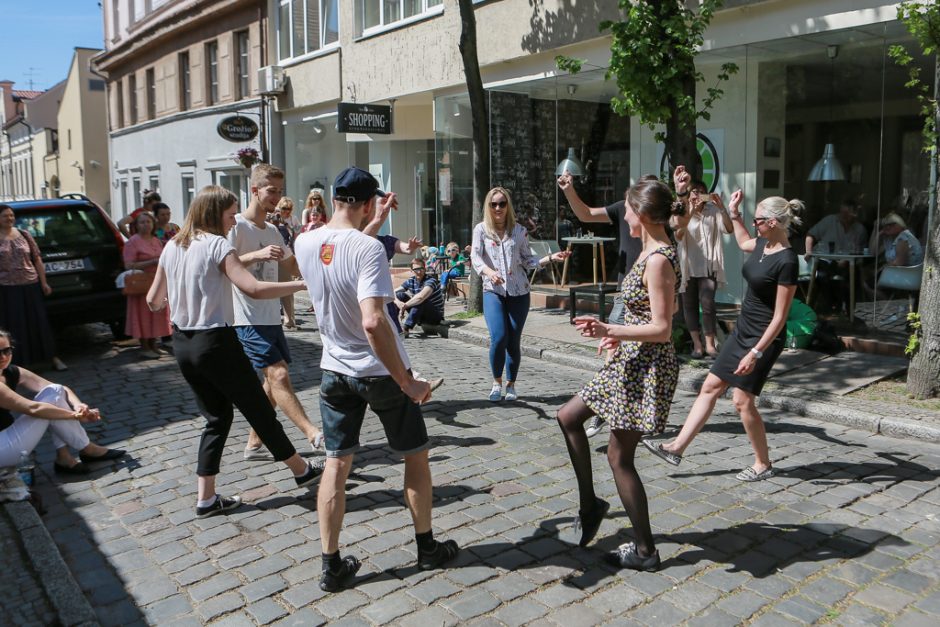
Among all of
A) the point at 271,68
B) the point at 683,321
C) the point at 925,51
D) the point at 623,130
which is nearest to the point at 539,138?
the point at 623,130

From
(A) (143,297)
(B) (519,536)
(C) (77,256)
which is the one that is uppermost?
(C) (77,256)

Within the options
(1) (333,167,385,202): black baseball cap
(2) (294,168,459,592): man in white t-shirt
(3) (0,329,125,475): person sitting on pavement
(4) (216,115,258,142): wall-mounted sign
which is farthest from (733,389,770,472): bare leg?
(4) (216,115,258,142): wall-mounted sign

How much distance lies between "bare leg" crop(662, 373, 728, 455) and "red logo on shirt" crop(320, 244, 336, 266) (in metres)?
2.62

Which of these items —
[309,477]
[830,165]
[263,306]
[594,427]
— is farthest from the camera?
[830,165]

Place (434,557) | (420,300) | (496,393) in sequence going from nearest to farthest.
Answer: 1. (434,557)
2. (496,393)
3. (420,300)

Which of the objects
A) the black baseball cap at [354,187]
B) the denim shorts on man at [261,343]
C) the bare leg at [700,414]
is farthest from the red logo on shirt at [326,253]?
the bare leg at [700,414]

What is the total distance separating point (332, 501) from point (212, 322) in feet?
4.88

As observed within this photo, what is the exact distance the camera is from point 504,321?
7484 millimetres

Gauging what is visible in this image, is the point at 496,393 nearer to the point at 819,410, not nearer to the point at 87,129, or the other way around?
the point at 819,410

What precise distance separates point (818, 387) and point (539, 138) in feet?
25.7

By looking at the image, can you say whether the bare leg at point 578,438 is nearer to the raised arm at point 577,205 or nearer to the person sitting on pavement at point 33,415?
the raised arm at point 577,205

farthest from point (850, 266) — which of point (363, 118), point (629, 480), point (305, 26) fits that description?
point (305, 26)

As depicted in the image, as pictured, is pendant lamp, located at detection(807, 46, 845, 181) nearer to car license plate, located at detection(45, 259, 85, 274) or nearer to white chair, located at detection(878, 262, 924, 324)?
white chair, located at detection(878, 262, 924, 324)

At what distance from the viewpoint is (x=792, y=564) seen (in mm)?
4180
